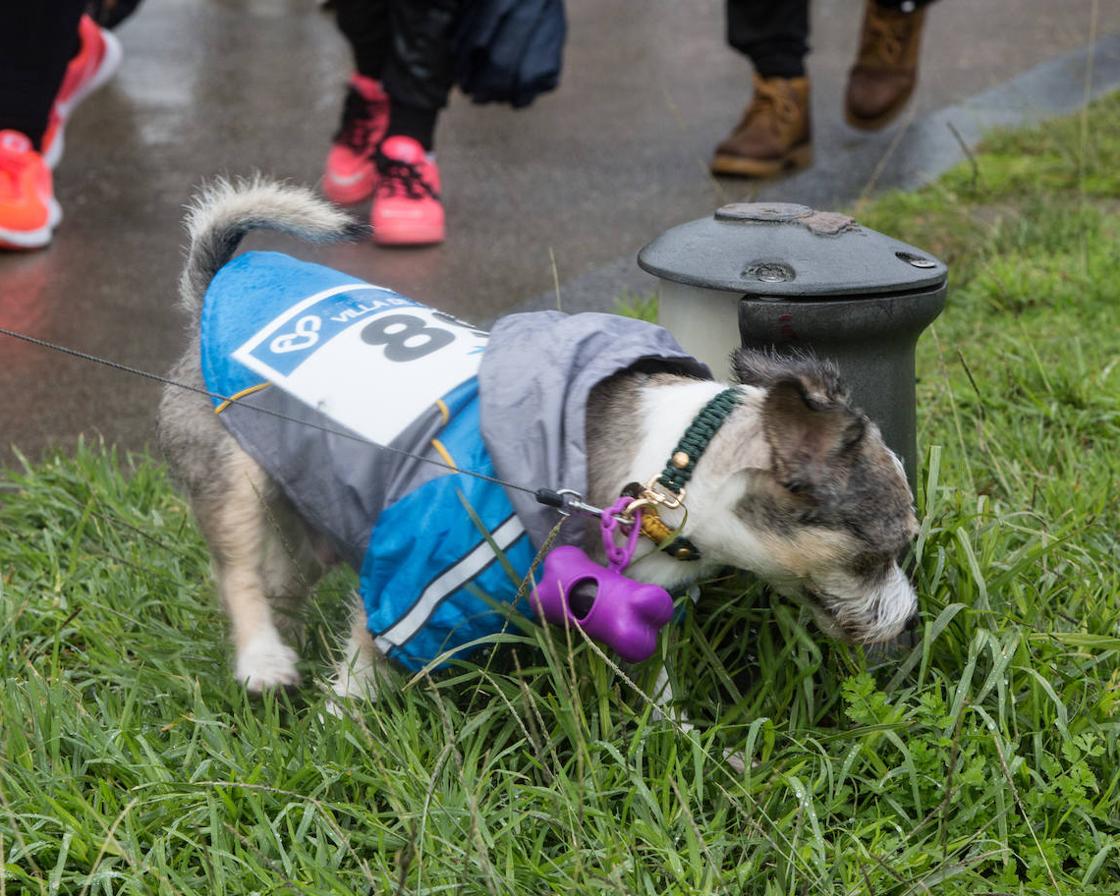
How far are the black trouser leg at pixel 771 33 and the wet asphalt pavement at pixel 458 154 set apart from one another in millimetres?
509

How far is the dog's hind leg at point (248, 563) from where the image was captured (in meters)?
2.70

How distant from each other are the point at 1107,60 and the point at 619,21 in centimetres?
326

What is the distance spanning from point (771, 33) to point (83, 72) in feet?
10.1

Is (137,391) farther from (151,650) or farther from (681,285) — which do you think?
(681,285)

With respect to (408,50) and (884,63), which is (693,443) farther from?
(884,63)

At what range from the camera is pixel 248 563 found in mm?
2785

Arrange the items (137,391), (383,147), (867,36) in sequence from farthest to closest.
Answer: (867,36) < (383,147) < (137,391)

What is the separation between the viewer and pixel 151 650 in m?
2.91

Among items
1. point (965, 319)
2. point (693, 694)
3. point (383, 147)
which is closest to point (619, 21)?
point (383, 147)

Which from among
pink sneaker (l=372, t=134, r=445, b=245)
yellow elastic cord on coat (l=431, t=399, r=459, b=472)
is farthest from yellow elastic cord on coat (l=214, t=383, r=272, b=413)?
pink sneaker (l=372, t=134, r=445, b=245)

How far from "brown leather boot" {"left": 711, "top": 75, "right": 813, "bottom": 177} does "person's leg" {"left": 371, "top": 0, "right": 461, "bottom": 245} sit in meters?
1.43

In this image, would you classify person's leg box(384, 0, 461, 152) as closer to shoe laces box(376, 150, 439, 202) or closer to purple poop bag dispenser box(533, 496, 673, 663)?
shoe laces box(376, 150, 439, 202)

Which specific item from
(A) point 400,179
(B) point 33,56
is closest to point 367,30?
(A) point 400,179

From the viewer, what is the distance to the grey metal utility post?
2.64 metres
